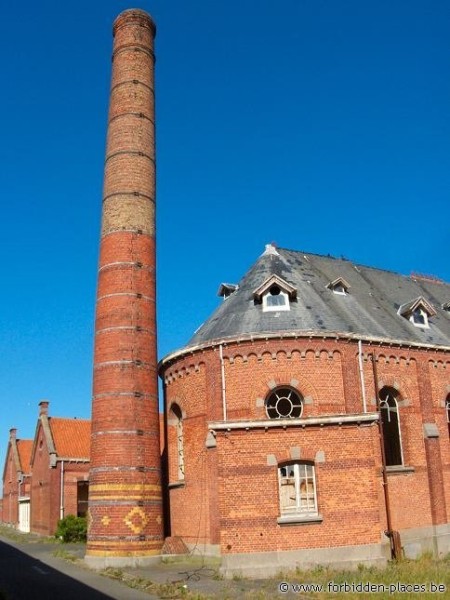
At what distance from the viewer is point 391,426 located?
25.4 metres

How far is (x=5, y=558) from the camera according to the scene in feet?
95.3

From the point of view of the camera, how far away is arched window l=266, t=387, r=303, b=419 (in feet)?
77.6

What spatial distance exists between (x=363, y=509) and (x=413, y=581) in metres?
3.82

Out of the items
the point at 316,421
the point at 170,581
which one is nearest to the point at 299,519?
the point at 316,421

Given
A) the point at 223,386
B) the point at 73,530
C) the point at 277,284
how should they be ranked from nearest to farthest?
the point at 223,386, the point at 277,284, the point at 73,530

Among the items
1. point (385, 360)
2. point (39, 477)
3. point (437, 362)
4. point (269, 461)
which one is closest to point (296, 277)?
point (385, 360)

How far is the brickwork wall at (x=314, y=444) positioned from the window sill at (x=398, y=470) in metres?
0.07

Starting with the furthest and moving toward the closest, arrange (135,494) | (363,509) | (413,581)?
1. (135,494)
2. (363,509)
3. (413,581)

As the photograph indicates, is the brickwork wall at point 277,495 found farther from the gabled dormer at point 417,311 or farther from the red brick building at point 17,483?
the red brick building at point 17,483

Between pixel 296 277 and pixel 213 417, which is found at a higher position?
pixel 296 277

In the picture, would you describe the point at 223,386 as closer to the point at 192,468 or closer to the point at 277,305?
the point at 192,468

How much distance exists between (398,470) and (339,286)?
8209mm

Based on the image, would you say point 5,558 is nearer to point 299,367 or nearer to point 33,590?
point 33,590

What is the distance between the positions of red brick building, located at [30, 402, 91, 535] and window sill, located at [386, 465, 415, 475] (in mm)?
23096
